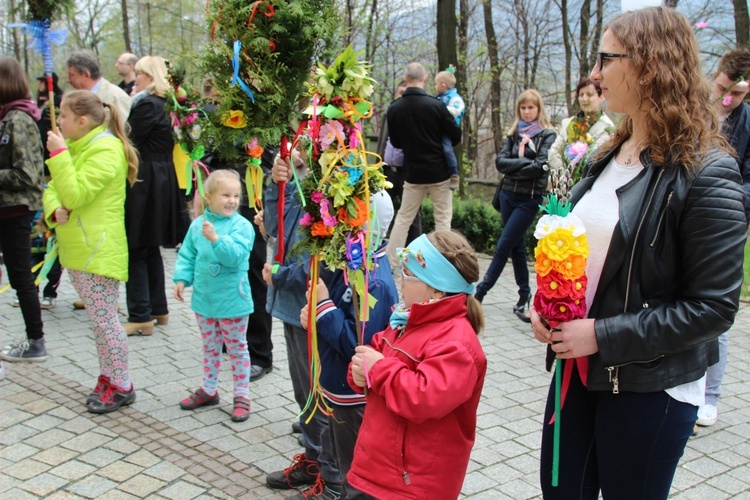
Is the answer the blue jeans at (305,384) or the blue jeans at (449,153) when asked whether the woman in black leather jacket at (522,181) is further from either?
the blue jeans at (305,384)

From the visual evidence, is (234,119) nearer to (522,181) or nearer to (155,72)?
(155,72)

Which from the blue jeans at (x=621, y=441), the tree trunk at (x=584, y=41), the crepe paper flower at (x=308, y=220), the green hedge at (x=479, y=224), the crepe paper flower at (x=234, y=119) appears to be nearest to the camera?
the blue jeans at (x=621, y=441)

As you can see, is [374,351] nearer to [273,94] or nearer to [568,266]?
[568,266]

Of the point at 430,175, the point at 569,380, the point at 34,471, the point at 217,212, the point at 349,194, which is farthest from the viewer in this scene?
the point at 430,175

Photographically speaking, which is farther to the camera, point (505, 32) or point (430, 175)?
point (505, 32)

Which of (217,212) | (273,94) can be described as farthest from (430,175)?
(273,94)

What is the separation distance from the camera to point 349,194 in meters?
2.98

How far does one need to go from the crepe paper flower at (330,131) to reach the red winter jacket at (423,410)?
0.77 metres

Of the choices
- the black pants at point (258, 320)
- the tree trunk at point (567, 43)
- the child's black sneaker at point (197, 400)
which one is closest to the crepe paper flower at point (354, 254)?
the child's black sneaker at point (197, 400)

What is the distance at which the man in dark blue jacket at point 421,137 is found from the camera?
27.1ft

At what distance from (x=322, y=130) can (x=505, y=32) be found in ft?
54.9

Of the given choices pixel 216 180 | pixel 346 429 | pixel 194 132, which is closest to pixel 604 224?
pixel 346 429

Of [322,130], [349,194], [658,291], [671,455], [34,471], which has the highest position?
[322,130]

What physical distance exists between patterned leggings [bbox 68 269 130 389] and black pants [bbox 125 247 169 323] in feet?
5.03
